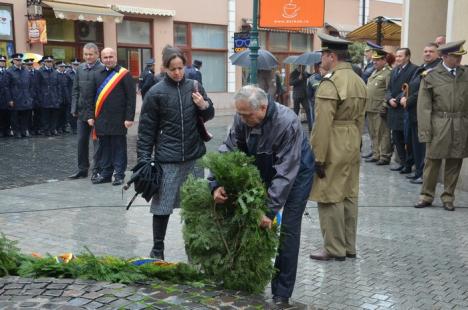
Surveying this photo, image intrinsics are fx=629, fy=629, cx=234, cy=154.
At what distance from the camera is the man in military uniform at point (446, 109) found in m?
7.75

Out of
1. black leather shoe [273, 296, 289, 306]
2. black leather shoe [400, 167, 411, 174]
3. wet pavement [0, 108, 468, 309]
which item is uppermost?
black leather shoe [273, 296, 289, 306]

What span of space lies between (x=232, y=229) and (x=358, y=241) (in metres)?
2.57

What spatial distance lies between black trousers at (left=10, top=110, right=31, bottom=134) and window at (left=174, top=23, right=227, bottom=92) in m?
9.40

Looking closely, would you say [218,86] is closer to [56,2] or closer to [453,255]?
[56,2]

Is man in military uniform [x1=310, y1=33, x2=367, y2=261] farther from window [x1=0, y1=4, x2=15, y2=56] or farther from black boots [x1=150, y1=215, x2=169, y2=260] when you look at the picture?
window [x1=0, y1=4, x2=15, y2=56]

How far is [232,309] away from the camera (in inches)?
152

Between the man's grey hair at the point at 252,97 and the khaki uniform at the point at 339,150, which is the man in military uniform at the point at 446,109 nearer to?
the khaki uniform at the point at 339,150

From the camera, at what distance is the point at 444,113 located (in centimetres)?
784

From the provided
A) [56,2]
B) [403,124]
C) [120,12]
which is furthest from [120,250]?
[120,12]

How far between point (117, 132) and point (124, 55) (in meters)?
13.8

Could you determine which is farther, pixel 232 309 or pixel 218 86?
pixel 218 86

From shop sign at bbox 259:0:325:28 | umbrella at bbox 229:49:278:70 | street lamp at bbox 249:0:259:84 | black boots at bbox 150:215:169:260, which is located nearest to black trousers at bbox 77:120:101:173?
street lamp at bbox 249:0:259:84

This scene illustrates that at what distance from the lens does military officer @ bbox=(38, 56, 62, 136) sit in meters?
16.0

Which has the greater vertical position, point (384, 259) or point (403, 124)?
point (403, 124)
